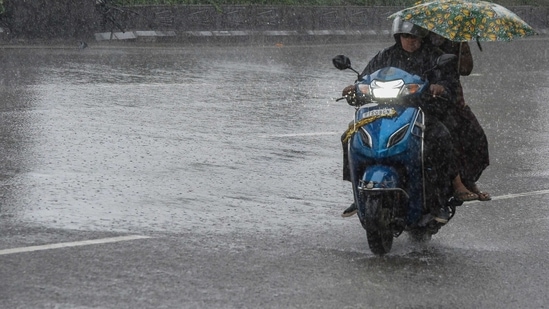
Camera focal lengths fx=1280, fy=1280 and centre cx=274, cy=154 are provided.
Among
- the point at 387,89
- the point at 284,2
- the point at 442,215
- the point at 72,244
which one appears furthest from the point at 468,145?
the point at 284,2

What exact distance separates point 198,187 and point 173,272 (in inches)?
113

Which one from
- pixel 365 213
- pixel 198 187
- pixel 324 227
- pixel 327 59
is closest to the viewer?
pixel 365 213

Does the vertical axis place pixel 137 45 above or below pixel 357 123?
below

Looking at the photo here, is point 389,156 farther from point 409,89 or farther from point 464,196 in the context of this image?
point 464,196

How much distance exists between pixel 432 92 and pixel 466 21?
525 mm

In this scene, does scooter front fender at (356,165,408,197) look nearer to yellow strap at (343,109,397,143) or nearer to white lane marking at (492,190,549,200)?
yellow strap at (343,109,397,143)

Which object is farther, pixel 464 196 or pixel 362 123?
pixel 464 196

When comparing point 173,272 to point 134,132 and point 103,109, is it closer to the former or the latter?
point 134,132

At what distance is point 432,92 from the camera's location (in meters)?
8.02

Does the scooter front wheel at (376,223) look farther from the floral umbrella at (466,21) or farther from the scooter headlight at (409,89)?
the floral umbrella at (466,21)

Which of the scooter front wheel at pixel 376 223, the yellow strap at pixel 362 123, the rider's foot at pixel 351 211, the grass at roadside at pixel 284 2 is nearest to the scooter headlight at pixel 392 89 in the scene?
the yellow strap at pixel 362 123

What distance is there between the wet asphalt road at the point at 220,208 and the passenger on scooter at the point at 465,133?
0.42m

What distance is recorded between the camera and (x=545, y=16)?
37688mm

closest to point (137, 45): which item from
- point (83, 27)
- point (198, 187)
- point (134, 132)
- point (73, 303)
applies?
point (83, 27)
